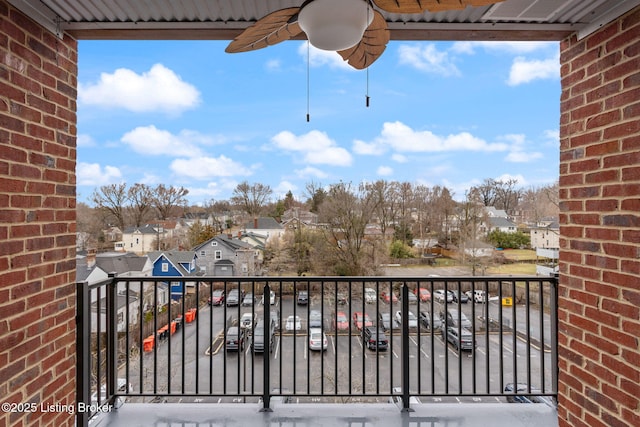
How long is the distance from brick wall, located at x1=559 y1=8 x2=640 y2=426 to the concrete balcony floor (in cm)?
46

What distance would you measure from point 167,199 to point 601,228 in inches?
261

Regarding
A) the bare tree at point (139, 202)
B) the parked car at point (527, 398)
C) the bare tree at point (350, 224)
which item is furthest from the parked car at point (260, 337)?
the bare tree at point (350, 224)

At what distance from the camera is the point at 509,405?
2076 mm

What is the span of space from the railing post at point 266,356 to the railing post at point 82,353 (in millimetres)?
926

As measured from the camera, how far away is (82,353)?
171 cm

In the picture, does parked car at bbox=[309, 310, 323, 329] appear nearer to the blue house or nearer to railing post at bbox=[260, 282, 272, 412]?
railing post at bbox=[260, 282, 272, 412]

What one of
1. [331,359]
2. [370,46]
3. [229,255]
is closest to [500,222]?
[331,359]

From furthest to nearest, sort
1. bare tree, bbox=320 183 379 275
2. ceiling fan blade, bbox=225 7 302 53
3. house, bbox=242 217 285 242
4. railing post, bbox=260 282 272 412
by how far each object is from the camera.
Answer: bare tree, bbox=320 183 379 275 < house, bbox=242 217 285 242 < railing post, bbox=260 282 272 412 < ceiling fan blade, bbox=225 7 302 53

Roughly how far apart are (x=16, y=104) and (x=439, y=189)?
7836 millimetres

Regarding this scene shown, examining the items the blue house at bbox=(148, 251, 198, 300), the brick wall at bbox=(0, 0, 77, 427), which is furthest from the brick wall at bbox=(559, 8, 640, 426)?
the blue house at bbox=(148, 251, 198, 300)

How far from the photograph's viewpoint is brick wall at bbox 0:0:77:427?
1.23m

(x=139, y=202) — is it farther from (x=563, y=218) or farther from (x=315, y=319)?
(x=563, y=218)

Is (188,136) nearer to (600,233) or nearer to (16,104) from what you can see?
(16,104)

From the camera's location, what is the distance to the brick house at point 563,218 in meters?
Result: 1.24
